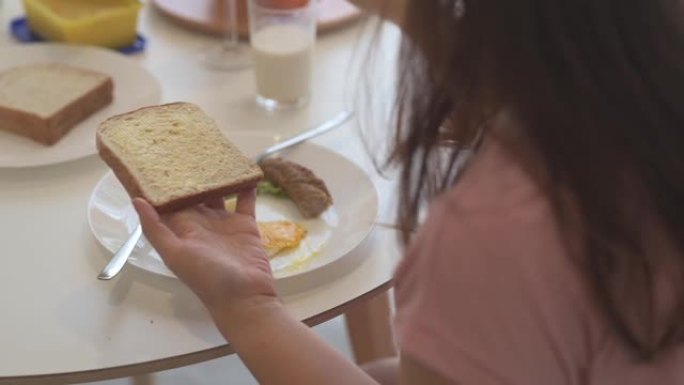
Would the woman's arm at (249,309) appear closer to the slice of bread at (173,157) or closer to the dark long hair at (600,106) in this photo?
the slice of bread at (173,157)

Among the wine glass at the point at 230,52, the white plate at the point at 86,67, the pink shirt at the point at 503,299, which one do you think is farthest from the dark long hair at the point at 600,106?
the wine glass at the point at 230,52

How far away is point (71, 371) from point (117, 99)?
470 millimetres

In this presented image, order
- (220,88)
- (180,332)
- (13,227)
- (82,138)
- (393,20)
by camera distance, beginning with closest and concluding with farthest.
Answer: (393,20) → (180,332) → (13,227) → (82,138) → (220,88)

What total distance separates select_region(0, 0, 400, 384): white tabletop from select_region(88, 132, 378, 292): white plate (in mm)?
12

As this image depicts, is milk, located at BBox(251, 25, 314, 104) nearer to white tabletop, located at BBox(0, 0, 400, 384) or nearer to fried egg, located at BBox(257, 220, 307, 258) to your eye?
white tabletop, located at BBox(0, 0, 400, 384)

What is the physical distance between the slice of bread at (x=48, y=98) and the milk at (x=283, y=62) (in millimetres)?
181

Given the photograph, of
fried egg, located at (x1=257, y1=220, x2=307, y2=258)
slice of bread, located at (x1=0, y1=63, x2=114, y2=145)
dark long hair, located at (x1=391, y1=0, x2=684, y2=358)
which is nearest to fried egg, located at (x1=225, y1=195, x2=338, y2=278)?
fried egg, located at (x1=257, y1=220, x2=307, y2=258)

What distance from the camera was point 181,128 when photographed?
1.00m

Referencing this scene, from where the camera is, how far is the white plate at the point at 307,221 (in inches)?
34.8

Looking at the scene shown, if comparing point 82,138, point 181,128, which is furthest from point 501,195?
point 82,138

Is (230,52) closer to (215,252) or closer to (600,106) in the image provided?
(215,252)

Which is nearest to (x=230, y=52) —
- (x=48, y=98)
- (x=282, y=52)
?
(x=282, y=52)

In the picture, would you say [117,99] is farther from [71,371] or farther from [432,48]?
[432,48]

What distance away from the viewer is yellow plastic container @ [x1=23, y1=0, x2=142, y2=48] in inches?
49.9
